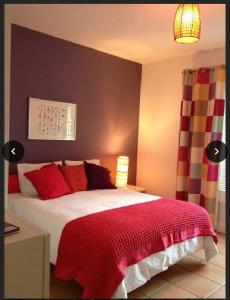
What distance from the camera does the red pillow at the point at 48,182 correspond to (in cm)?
191

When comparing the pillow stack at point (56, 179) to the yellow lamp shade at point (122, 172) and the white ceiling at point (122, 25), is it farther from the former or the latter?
the white ceiling at point (122, 25)

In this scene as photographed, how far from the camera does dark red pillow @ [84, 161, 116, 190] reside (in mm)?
2303

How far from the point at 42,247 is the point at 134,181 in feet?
7.78

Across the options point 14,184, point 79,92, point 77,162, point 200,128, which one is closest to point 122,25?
point 79,92

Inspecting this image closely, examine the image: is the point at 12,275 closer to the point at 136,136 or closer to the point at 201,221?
the point at 201,221

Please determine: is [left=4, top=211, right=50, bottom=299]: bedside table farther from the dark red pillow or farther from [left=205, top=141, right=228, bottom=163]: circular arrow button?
the dark red pillow

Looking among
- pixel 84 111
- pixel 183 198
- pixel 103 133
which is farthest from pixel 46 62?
pixel 183 198

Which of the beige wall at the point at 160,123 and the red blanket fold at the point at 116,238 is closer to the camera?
the red blanket fold at the point at 116,238

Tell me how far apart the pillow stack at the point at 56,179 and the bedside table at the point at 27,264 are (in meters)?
1.16

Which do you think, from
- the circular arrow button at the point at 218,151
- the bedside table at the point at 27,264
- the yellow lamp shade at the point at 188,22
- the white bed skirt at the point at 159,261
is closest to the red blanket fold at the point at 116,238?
the white bed skirt at the point at 159,261

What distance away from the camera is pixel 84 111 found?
2.55m

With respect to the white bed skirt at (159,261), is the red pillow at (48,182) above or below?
above

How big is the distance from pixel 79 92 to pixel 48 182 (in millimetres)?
987

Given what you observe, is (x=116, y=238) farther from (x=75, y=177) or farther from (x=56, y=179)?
(x=75, y=177)
